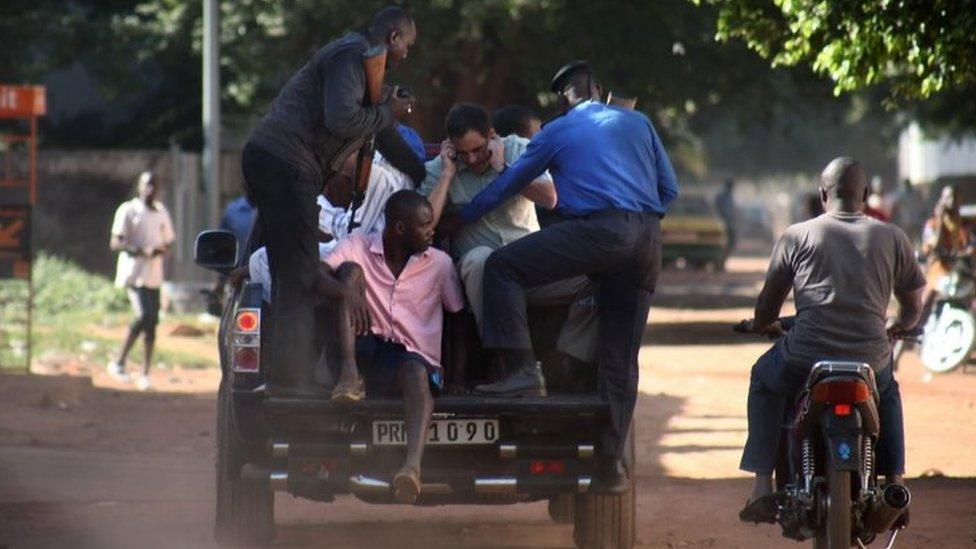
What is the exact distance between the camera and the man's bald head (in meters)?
7.63

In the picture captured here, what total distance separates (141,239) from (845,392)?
1106cm

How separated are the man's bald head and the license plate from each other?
163 cm

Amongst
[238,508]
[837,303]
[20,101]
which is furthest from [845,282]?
[20,101]

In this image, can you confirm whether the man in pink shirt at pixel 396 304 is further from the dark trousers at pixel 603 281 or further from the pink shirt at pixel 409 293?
the dark trousers at pixel 603 281

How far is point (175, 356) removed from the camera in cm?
2000

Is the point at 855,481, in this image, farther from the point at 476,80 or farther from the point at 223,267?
the point at 476,80

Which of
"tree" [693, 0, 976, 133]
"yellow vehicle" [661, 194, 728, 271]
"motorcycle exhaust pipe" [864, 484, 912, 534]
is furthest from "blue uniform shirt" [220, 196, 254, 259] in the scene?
"yellow vehicle" [661, 194, 728, 271]

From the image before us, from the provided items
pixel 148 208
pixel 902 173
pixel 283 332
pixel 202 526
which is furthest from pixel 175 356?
pixel 902 173

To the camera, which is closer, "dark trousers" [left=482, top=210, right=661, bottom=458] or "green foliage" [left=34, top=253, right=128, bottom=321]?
"dark trousers" [left=482, top=210, right=661, bottom=458]

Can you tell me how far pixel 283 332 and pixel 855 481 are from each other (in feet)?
7.57

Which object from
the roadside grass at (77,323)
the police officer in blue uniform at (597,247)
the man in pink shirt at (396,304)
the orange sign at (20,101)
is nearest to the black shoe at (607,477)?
the police officer in blue uniform at (597,247)

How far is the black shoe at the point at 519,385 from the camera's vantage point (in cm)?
795

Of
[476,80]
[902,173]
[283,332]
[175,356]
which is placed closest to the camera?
[283,332]

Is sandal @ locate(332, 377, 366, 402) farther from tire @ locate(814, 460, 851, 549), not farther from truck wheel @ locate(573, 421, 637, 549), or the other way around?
tire @ locate(814, 460, 851, 549)
